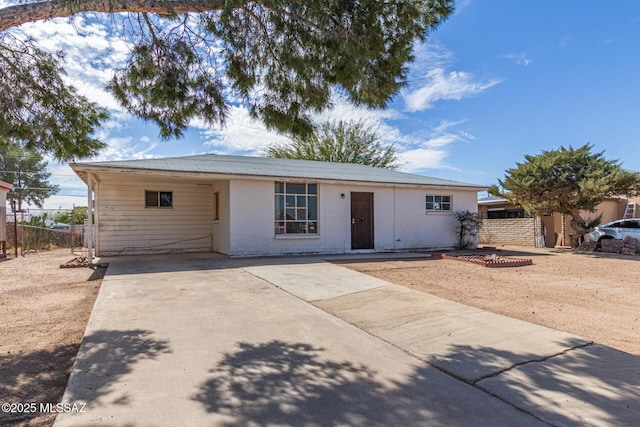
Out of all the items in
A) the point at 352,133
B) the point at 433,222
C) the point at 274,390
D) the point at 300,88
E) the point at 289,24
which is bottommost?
the point at 274,390

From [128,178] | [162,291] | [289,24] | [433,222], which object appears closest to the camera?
[289,24]

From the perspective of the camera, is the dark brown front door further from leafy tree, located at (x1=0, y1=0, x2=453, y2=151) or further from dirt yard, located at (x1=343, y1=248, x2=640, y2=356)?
leafy tree, located at (x1=0, y1=0, x2=453, y2=151)

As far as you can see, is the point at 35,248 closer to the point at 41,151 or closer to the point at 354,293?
the point at 41,151

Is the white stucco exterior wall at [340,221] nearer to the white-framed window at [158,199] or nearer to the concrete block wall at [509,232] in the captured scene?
the white-framed window at [158,199]

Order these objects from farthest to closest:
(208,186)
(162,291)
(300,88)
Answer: (208,186), (162,291), (300,88)

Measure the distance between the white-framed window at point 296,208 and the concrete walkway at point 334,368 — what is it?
6.43 m

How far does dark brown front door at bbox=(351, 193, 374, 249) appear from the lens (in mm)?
13469

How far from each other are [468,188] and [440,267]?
6.52 meters

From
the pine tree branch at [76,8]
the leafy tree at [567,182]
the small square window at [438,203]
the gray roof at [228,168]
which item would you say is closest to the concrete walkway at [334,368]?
the pine tree branch at [76,8]

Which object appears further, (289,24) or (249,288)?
(249,288)

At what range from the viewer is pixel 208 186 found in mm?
14031

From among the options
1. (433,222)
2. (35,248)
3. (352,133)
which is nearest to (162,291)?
(433,222)

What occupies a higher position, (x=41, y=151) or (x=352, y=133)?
(x=352, y=133)

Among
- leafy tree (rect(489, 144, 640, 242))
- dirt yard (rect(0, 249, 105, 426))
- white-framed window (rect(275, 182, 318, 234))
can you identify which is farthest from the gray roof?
dirt yard (rect(0, 249, 105, 426))
